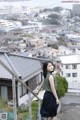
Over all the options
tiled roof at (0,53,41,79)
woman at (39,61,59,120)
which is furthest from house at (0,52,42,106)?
woman at (39,61,59,120)


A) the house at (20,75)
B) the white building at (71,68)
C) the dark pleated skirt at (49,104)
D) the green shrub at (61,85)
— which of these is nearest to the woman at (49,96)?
the dark pleated skirt at (49,104)

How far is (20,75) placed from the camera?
524 cm

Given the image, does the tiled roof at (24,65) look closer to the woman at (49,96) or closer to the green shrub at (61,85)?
the green shrub at (61,85)

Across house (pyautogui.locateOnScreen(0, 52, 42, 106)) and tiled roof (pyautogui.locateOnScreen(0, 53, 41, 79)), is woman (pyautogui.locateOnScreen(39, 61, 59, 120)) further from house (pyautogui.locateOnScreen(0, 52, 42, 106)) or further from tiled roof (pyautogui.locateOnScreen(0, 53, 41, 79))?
tiled roof (pyautogui.locateOnScreen(0, 53, 41, 79))

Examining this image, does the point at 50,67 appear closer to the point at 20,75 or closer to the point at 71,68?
the point at 20,75

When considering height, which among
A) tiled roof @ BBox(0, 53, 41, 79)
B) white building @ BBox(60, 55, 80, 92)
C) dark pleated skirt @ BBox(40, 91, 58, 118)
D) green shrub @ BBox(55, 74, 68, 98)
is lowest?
dark pleated skirt @ BBox(40, 91, 58, 118)

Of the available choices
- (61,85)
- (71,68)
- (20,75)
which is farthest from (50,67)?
(71,68)

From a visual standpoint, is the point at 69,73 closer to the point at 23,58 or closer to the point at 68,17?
the point at 23,58

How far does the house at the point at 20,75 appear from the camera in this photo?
5.25m

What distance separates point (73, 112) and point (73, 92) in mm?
3268

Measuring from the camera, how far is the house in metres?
5.25

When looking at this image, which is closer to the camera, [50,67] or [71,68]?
[50,67]

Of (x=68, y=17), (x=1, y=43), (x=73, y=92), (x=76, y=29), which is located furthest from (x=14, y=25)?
(x=73, y=92)

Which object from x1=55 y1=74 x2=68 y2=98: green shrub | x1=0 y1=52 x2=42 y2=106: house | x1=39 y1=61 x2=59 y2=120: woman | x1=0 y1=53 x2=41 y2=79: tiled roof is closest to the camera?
x1=39 y1=61 x2=59 y2=120: woman
